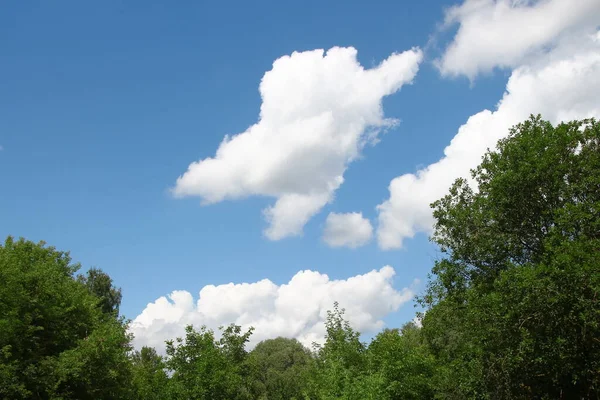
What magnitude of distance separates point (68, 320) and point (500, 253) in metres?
22.9

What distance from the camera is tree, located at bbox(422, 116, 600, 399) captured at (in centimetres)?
1888

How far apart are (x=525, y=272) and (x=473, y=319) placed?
4.08m

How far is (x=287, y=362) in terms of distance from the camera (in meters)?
92.2

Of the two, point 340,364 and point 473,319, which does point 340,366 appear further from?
point 473,319


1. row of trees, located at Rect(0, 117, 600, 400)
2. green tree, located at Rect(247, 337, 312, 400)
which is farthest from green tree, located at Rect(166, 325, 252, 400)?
green tree, located at Rect(247, 337, 312, 400)

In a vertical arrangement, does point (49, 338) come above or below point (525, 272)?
→ above

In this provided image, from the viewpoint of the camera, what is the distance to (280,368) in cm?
8944

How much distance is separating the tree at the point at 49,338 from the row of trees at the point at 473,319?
8 cm

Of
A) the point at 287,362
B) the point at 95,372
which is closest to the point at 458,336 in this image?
the point at 95,372

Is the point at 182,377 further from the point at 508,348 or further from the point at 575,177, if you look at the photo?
the point at 575,177

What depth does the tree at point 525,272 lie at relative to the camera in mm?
18875

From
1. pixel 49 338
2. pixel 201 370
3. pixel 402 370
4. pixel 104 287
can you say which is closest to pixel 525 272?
pixel 402 370

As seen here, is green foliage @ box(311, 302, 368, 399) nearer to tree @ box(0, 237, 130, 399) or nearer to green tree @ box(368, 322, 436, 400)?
green tree @ box(368, 322, 436, 400)

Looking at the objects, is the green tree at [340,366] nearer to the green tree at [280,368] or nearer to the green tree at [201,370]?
the green tree at [201,370]
